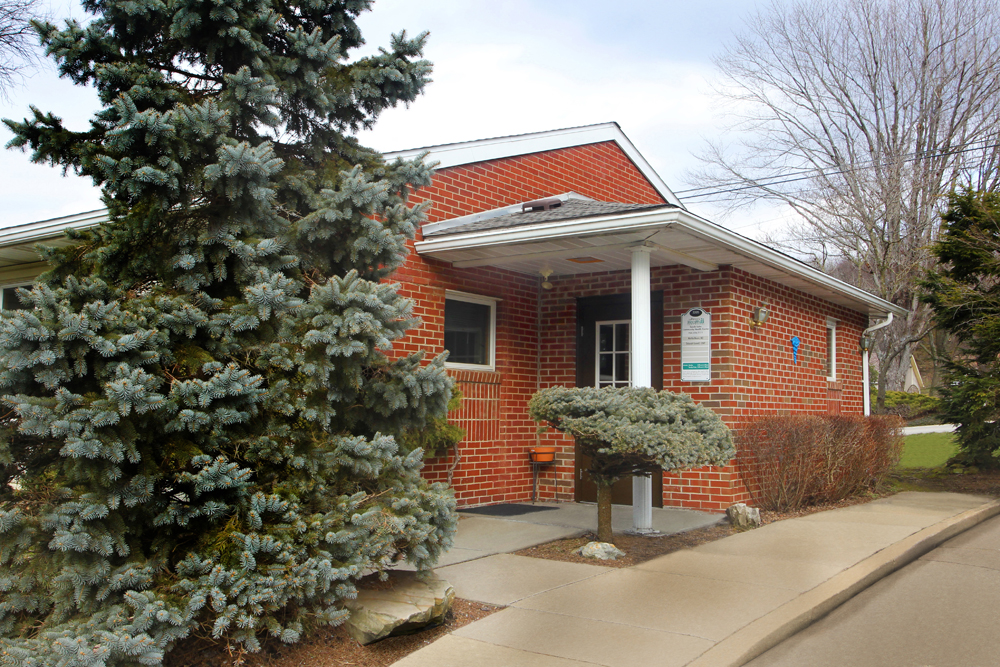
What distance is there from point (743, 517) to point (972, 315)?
21.6 feet

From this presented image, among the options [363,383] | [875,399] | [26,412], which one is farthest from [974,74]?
[26,412]

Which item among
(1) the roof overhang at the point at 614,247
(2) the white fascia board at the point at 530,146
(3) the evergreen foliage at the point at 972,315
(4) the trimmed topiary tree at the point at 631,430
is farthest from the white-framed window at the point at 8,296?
(3) the evergreen foliage at the point at 972,315

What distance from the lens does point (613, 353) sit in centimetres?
977

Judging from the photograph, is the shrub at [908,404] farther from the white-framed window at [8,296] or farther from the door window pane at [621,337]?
the white-framed window at [8,296]

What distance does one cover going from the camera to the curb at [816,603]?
13.8 ft

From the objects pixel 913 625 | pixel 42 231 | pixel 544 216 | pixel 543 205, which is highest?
pixel 543 205

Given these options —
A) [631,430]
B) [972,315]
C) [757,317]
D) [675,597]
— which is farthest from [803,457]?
[972,315]

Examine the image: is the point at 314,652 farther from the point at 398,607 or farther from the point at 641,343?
the point at 641,343

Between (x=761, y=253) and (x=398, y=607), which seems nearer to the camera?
(x=398, y=607)

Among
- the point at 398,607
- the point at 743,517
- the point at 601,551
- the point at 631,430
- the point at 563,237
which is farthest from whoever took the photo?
the point at 743,517

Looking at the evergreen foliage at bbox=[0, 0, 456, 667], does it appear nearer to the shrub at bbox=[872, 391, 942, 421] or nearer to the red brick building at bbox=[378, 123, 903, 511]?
the red brick building at bbox=[378, 123, 903, 511]

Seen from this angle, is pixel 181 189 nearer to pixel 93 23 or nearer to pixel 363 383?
pixel 93 23

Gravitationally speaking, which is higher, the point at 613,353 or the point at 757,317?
the point at 757,317

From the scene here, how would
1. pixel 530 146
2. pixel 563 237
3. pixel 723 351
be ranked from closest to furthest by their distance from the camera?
1. pixel 563 237
2. pixel 723 351
3. pixel 530 146
